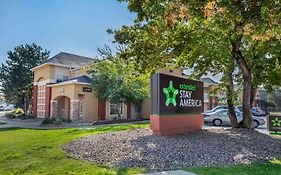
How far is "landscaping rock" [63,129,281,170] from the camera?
24.9ft

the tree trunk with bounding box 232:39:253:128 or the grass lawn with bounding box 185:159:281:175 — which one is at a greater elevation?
the tree trunk with bounding box 232:39:253:128

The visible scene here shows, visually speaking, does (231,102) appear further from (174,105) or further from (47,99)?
(47,99)

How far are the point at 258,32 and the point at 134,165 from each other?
5198 mm

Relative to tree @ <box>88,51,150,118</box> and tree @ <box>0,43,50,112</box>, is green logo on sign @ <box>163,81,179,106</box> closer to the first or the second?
tree @ <box>88,51,150,118</box>

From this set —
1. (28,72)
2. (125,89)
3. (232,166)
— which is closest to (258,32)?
(232,166)

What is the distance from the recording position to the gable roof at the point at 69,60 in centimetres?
3141

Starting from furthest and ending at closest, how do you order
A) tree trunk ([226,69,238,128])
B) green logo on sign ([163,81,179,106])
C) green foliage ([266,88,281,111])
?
green foliage ([266,88,281,111])
tree trunk ([226,69,238,128])
green logo on sign ([163,81,179,106])

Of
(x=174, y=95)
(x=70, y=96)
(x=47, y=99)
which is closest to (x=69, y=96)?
(x=70, y=96)


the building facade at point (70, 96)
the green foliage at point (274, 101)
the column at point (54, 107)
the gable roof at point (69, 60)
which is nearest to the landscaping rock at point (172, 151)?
the building facade at point (70, 96)

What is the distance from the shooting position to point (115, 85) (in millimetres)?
24875

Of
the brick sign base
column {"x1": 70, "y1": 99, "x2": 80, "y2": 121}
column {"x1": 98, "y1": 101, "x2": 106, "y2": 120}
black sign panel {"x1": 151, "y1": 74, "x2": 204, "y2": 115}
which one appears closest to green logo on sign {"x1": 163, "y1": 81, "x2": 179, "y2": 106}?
black sign panel {"x1": 151, "y1": 74, "x2": 204, "y2": 115}

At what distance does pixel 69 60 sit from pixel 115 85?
11189 millimetres

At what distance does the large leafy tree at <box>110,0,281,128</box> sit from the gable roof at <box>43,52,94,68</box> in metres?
20.5

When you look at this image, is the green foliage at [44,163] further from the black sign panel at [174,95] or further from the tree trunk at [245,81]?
the tree trunk at [245,81]
